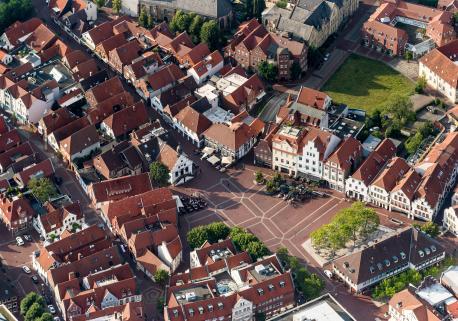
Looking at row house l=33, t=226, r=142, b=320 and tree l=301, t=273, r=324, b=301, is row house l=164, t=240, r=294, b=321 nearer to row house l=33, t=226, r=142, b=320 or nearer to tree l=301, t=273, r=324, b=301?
tree l=301, t=273, r=324, b=301

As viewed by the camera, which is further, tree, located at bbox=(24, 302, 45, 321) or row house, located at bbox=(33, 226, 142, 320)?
row house, located at bbox=(33, 226, 142, 320)

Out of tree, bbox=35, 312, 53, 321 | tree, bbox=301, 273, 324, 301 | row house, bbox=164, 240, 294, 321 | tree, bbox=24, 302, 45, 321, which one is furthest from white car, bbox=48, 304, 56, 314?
tree, bbox=301, 273, 324, 301

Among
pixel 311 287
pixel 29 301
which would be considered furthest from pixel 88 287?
pixel 311 287

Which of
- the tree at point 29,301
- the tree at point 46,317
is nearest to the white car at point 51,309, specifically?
the tree at point 29,301

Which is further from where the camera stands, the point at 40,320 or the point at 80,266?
the point at 80,266

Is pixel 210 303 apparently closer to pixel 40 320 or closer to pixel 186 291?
pixel 186 291

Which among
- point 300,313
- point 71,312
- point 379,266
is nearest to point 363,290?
point 379,266

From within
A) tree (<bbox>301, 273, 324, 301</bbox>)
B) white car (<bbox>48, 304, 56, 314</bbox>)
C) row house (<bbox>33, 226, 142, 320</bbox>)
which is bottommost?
white car (<bbox>48, 304, 56, 314</bbox>)
